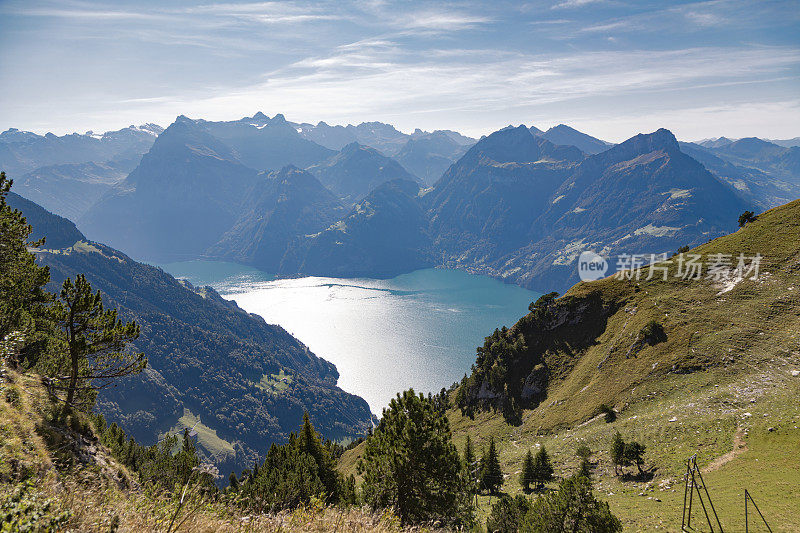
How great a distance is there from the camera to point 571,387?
69375mm

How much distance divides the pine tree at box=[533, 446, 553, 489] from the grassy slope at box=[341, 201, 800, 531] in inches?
97.0

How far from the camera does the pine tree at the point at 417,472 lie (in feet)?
74.3

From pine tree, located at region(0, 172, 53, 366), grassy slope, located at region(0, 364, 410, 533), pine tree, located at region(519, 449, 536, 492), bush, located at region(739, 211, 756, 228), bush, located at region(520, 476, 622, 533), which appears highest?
bush, located at region(739, 211, 756, 228)

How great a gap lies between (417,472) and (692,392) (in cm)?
4586

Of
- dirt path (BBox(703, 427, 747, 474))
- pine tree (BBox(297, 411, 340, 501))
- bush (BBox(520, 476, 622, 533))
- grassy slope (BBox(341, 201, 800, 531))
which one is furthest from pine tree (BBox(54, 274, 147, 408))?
dirt path (BBox(703, 427, 747, 474))

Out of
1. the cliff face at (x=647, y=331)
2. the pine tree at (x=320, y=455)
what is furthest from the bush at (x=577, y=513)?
the cliff face at (x=647, y=331)

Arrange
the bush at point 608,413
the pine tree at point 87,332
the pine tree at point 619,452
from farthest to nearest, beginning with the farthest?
the bush at point 608,413
the pine tree at point 619,452
the pine tree at point 87,332

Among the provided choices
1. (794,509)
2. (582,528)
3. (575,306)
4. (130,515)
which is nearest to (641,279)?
(575,306)

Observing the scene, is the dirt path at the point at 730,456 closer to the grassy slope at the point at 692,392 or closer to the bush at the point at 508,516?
the grassy slope at the point at 692,392

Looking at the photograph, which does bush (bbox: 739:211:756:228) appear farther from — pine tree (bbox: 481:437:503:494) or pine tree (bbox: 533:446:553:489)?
pine tree (bbox: 481:437:503:494)

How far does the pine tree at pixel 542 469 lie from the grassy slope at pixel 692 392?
8.09ft

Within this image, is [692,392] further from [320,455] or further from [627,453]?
[320,455]

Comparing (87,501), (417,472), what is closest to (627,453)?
(417,472)

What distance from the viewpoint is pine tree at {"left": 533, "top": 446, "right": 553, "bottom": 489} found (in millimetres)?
45469
